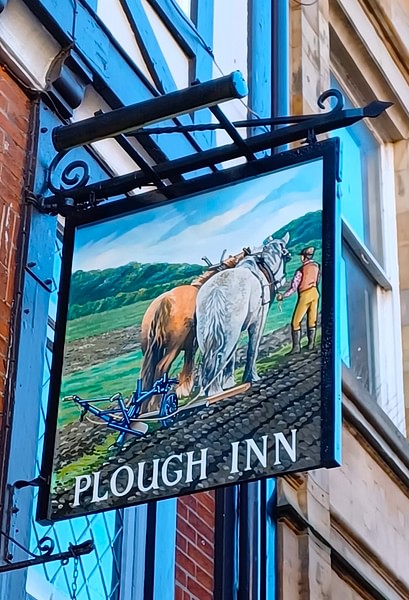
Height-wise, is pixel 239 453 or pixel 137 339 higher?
pixel 137 339

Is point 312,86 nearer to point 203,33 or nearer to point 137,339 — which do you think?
point 203,33

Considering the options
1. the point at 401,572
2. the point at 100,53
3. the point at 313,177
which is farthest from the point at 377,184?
the point at 313,177

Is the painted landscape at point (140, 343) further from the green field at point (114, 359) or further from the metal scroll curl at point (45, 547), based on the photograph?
the metal scroll curl at point (45, 547)

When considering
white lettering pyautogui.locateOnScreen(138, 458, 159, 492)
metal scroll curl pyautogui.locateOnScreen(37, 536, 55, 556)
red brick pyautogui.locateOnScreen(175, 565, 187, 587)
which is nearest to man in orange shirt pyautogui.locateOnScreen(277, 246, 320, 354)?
white lettering pyautogui.locateOnScreen(138, 458, 159, 492)

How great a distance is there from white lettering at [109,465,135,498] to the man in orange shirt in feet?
2.21

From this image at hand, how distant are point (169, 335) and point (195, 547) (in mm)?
2067

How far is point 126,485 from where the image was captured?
197 inches

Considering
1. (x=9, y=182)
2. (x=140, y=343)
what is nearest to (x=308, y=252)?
(x=140, y=343)

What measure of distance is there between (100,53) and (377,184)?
15.4 ft

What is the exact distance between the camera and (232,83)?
215 inches

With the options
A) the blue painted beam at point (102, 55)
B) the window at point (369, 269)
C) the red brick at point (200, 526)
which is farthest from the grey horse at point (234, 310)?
the window at point (369, 269)

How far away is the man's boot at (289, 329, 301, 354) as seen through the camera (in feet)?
16.7

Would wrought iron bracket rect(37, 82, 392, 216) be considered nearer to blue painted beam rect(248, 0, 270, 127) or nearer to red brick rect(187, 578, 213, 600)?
red brick rect(187, 578, 213, 600)

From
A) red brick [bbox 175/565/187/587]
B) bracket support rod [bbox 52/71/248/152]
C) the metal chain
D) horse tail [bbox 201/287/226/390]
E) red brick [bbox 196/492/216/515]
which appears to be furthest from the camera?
red brick [bbox 196/492/216/515]
